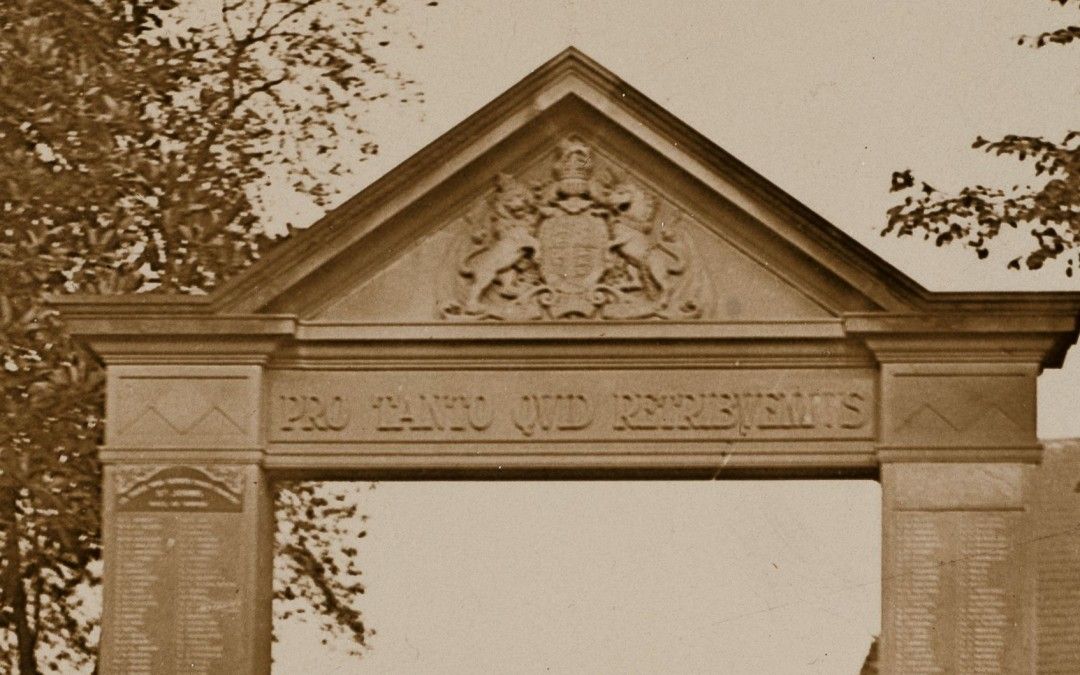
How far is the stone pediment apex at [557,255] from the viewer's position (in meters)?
18.7

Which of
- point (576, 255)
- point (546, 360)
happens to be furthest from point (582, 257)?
point (546, 360)

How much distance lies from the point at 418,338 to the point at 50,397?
450cm

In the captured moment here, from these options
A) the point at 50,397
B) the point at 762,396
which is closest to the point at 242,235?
the point at 50,397

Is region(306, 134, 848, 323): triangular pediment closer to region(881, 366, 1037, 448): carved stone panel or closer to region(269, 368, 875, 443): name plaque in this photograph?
region(269, 368, 875, 443): name plaque

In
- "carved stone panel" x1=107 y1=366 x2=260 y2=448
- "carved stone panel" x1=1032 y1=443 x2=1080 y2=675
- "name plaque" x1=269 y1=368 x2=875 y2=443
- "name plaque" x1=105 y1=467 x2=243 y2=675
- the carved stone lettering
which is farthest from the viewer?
"carved stone panel" x1=1032 y1=443 x2=1080 y2=675

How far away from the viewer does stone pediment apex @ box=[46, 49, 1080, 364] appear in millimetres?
18734

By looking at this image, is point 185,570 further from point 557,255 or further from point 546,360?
point 557,255

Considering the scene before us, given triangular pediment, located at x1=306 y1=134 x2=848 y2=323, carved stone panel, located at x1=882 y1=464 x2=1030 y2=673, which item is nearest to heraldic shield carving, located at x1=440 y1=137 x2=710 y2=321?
triangular pediment, located at x1=306 y1=134 x2=848 y2=323

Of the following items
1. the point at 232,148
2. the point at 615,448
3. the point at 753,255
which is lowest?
the point at 615,448

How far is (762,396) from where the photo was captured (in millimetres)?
18828

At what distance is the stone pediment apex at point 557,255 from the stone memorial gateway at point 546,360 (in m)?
0.02

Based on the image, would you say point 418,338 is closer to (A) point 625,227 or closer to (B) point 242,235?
(A) point 625,227

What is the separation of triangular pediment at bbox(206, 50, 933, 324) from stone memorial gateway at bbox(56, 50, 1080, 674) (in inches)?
0.7

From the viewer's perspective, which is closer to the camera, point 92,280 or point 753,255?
point 753,255
